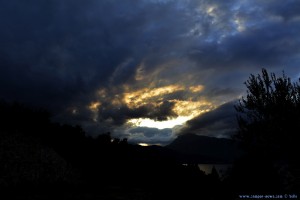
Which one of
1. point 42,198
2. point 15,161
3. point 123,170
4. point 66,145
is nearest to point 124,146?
point 123,170

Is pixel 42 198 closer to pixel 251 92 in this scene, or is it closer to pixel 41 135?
pixel 41 135

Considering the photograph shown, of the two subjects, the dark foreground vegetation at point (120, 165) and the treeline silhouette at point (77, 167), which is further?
the treeline silhouette at point (77, 167)

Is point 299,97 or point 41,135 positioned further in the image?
point 41,135

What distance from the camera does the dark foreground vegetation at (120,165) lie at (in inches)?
657

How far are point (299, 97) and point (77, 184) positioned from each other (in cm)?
2254

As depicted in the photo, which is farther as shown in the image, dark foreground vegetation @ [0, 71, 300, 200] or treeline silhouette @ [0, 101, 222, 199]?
treeline silhouette @ [0, 101, 222, 199]

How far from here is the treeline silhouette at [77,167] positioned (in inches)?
742

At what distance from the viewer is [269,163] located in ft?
70.0

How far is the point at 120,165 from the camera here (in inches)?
1344

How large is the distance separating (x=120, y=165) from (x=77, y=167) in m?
5.69

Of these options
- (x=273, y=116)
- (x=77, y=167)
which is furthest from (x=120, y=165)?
(x=273, y=116)

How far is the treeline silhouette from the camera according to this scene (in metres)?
18.9

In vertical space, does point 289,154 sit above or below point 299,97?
below

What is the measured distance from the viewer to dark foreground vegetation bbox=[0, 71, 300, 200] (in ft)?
54.7
